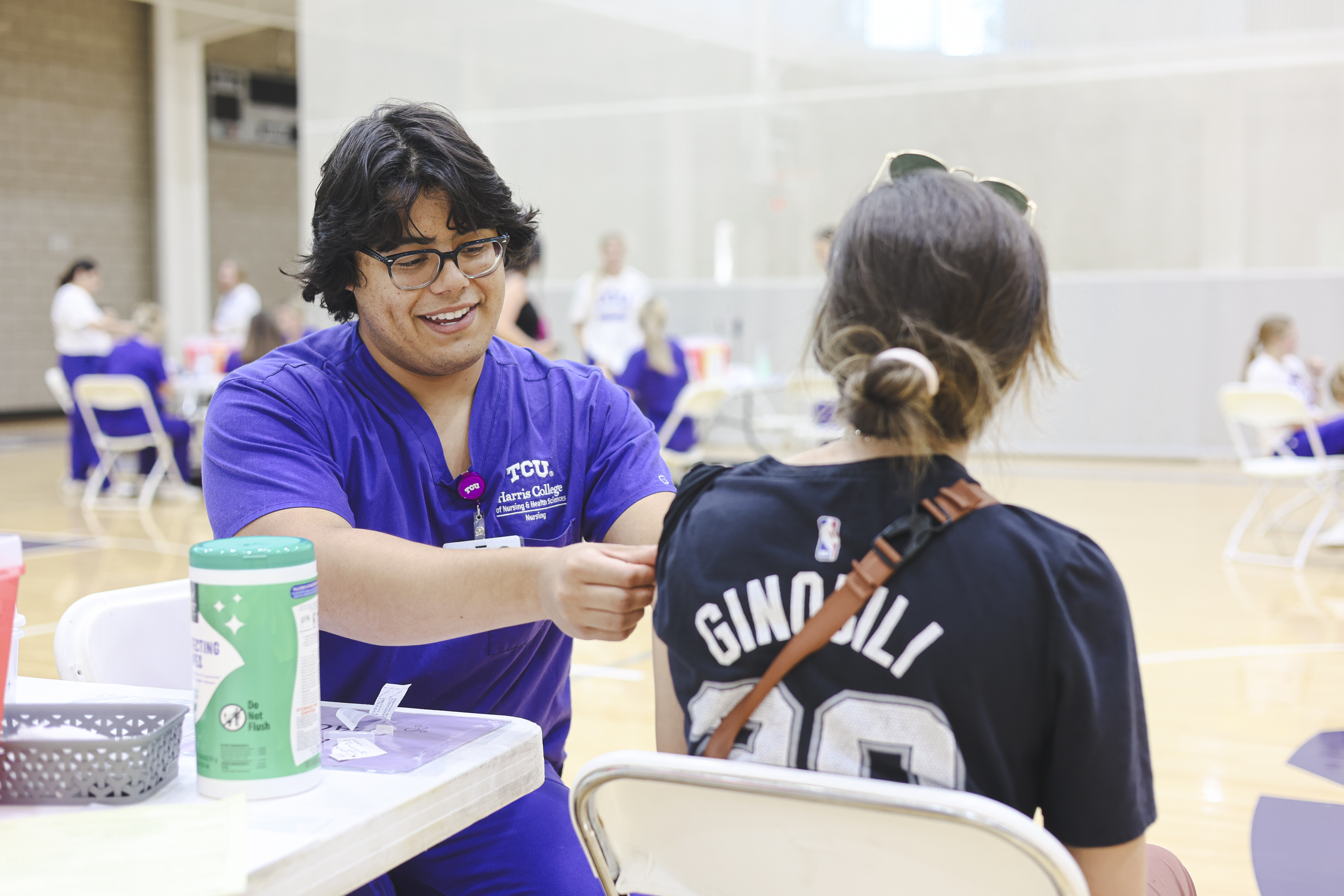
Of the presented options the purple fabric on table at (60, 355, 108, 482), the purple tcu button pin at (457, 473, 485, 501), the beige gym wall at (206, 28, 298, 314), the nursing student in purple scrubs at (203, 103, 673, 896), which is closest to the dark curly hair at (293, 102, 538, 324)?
the nursing student in purple scrubs at (203, 103, 673, 896)

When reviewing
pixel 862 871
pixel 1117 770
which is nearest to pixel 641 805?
pixel 862 871

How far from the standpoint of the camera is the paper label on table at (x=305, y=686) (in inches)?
34.4

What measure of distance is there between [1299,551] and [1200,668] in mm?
1827

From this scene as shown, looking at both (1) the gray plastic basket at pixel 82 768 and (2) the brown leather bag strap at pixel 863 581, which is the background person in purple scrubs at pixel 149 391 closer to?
(1) the gray plastic basket at pixel 82 768

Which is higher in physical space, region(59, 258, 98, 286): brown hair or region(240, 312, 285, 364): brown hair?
region(59, 258, 98, 286): brown hair

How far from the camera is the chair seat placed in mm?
5293

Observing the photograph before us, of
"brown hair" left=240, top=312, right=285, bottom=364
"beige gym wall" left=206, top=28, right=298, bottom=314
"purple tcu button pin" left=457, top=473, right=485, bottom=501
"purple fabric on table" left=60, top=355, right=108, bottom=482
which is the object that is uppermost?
"beige gym wall" left=206, top=28, right=298, bottom=314

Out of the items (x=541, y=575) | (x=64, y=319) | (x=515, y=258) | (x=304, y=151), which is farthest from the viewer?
(x=304, y=151)

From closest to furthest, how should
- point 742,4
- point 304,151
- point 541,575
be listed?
point 541,575, point 742,4, point 304,151

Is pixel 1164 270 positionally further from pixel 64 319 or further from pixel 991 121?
pixel 64 319

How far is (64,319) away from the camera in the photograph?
8.44 meters

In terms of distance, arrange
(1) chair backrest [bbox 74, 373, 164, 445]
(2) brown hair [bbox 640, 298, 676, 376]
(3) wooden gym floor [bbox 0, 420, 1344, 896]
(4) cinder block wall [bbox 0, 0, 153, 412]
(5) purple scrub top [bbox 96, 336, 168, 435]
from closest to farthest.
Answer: (3) wooden gym floor [bbox 0, 420, 1344, 896]
(2) brown hair [bbox 640, 298, 676, 376]
(1) chair backrest [bbox 74, 373, 164, 445]
(5) purple scrub top [bbox 96, 336, 168, 435]
(4) cinder block wall [bbox 0, 0, 153, 412]

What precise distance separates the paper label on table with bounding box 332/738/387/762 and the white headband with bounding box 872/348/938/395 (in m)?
0.53

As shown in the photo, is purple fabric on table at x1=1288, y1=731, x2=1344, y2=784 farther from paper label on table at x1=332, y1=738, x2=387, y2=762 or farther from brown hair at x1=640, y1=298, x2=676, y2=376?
brown hair at x1=640, y1=298, x2=676, y2=376
